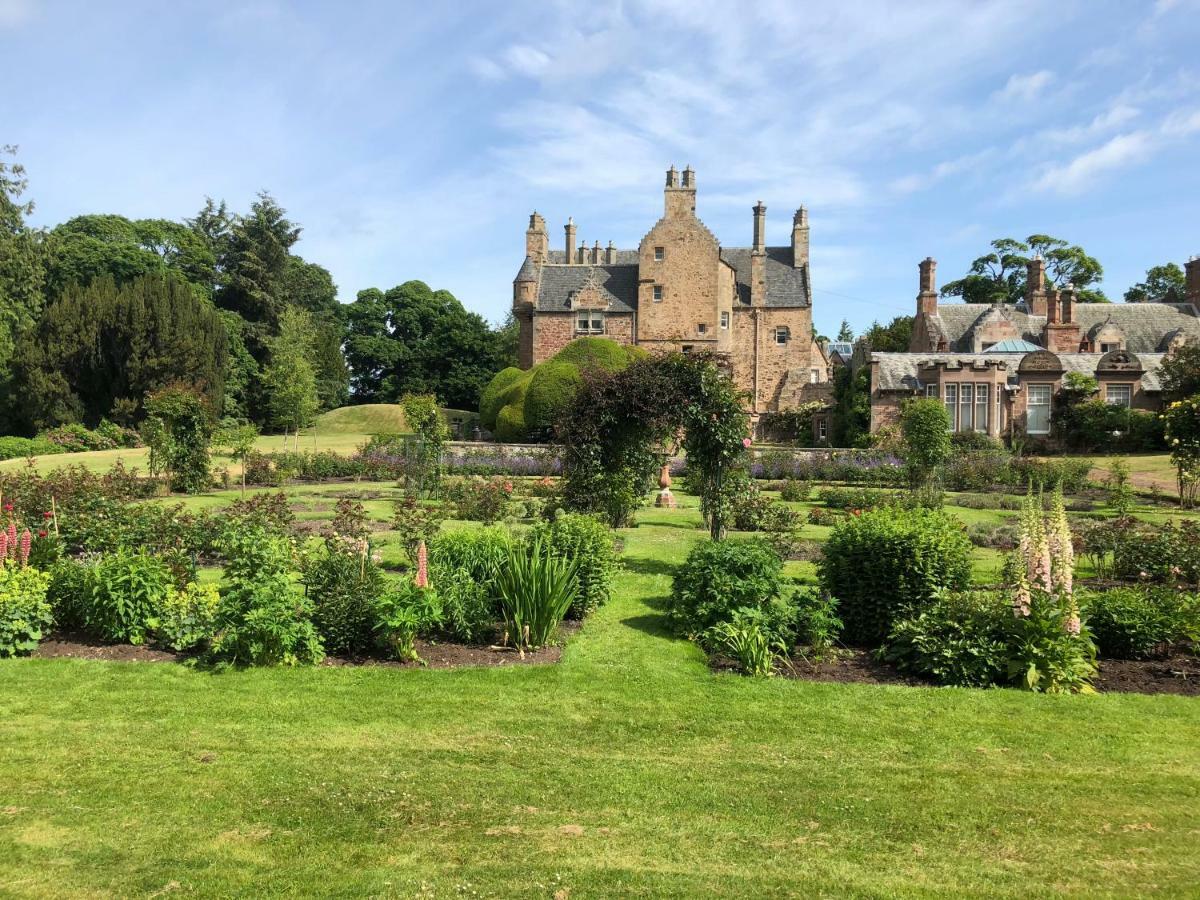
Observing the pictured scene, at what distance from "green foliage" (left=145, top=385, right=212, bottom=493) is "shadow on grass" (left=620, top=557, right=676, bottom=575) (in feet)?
43.0

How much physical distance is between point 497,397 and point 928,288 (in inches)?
985

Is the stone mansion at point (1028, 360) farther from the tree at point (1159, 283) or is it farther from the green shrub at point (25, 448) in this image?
the green shrub at point (25, 448)

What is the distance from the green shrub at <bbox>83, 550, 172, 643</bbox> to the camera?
7531 mm

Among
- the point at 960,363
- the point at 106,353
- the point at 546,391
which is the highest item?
the point at 106,353

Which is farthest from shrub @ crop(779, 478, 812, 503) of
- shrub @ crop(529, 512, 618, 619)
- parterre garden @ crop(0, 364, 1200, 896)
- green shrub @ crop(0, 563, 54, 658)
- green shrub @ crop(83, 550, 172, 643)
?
green shrub @ crop(0, 563, 54, 658)

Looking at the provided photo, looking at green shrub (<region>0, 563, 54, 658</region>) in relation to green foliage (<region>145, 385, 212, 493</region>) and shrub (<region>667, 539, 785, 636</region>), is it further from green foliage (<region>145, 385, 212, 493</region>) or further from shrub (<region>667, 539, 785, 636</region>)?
green foliage (<region>145, 385, 212, 493</region>)

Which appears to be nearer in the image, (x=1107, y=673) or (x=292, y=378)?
(x=1107, y=673)

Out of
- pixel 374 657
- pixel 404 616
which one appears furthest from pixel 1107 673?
pixel 374 657

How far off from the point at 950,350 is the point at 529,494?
32.9 metres

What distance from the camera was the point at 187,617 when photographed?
7.45m

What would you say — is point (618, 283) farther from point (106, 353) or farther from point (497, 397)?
point (106, 353)

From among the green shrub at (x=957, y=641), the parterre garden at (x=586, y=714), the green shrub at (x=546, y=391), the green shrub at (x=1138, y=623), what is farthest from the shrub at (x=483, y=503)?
the green shrub at (x=546, y=391)

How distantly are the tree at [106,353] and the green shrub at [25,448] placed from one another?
180 inches

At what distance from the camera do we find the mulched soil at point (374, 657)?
7238 mm
